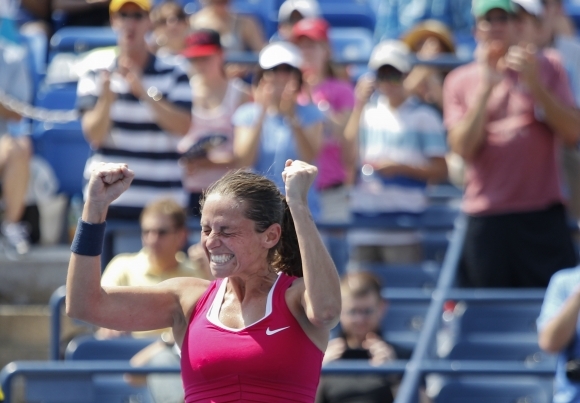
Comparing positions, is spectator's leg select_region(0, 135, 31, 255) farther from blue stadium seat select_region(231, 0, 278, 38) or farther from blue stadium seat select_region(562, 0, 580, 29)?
blue stadium seat select_region(562, 0, 580, 29)

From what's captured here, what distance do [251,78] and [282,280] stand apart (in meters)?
4.87

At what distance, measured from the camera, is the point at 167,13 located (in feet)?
25.9

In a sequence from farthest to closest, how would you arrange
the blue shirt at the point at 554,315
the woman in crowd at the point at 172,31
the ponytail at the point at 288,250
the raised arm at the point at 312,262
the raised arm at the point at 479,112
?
the woman in crowd at the point at 172,31 < the raised arm at the point at 479,112 < the blue shirt at the point at 554,315 < the ponytail at the point at 288,250 < the raised arm at the point at 312,262

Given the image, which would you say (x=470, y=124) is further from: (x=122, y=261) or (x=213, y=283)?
(x=213, y=283)

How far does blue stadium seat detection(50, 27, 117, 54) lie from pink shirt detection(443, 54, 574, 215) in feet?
10.1

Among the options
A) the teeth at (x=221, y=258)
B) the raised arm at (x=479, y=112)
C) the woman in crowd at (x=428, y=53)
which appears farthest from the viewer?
the woman in crowd at (x=428, y=53)

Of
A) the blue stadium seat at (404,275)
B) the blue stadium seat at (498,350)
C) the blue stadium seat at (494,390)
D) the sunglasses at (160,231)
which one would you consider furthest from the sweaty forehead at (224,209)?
the blue stadium seat at (404,275)

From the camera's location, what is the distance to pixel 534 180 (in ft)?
18.8

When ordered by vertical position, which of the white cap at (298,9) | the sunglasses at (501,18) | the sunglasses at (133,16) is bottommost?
the sunglasses at (501,18)

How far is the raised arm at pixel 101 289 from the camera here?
3059 mm

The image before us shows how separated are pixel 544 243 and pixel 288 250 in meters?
2.73

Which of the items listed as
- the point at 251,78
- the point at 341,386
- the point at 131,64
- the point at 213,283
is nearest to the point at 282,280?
the point at 213,283

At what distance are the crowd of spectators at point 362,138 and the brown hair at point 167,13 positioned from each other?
33.8 inches

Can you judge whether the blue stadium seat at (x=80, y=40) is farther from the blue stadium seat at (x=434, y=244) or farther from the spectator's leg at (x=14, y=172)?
the blue stadium seat at (x=434, y=244)
